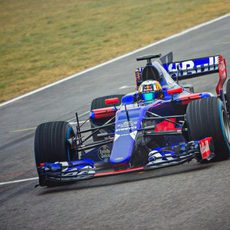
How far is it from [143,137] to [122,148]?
0.60 m

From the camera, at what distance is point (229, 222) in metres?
7.30

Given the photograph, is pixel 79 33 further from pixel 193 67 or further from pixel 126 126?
pixel 126 126

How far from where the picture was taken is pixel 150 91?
11867 millimetres

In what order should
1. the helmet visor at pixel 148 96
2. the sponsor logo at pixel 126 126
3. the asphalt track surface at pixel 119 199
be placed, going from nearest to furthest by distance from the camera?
the asphalt track surface at pixel 119 199 → the sponsor logo at pixel 126 126 → the helmet visor at pixel 148 96

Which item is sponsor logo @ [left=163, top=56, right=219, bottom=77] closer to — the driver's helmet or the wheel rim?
the driver's helmet

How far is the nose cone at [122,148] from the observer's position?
983 cm

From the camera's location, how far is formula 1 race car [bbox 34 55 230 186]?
32.4 feet

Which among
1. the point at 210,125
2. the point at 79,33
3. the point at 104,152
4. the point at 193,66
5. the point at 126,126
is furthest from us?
the point at 79,33

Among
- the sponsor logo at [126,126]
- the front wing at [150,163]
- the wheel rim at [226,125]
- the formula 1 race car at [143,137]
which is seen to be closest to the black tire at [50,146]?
the formula 1 race car at [143,137]

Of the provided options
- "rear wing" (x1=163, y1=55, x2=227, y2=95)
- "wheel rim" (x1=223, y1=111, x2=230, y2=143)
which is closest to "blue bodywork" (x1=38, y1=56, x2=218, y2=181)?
"wheel rim" (x1=223, y1=111, x2=230, y2=143)

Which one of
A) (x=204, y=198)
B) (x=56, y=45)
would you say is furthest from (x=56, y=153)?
(x=56, y=45)

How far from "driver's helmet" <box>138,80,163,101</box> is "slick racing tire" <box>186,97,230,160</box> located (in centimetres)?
169

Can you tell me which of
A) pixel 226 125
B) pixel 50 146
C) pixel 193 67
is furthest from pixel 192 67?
pixel 50 146

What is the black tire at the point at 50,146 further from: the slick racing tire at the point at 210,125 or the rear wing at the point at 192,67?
the rear wing at the point at 192,67
